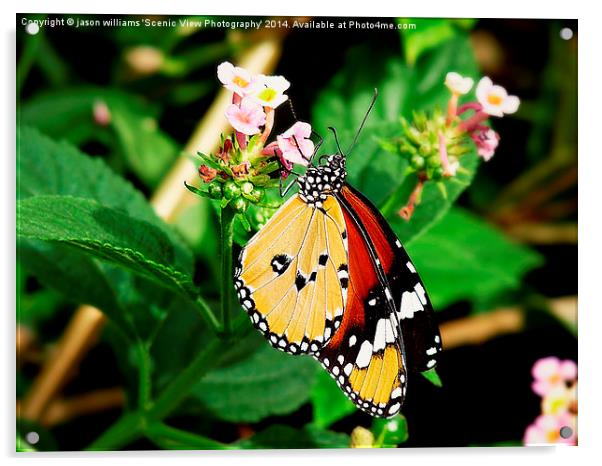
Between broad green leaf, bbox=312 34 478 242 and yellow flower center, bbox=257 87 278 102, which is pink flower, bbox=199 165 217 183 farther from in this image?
broad green leaf, bbox=312 34 478 242

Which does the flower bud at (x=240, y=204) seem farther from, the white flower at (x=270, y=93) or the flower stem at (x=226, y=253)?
the white flower at (x=270, y=93)

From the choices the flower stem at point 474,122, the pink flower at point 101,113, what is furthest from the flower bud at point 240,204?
the pink flower at point 101,113

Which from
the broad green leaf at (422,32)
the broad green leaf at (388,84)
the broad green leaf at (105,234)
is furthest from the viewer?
the broad green leaf at (388,84)

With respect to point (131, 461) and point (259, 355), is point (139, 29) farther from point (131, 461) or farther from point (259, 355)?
point (131, 461)

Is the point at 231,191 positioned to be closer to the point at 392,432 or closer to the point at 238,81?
the point at 238,81

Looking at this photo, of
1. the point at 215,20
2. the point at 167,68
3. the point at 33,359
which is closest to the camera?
the point at 215,20

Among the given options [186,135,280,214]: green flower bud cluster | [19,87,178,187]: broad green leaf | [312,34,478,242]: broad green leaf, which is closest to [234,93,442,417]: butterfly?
[186,135,280,214]: green flower bud cluster
